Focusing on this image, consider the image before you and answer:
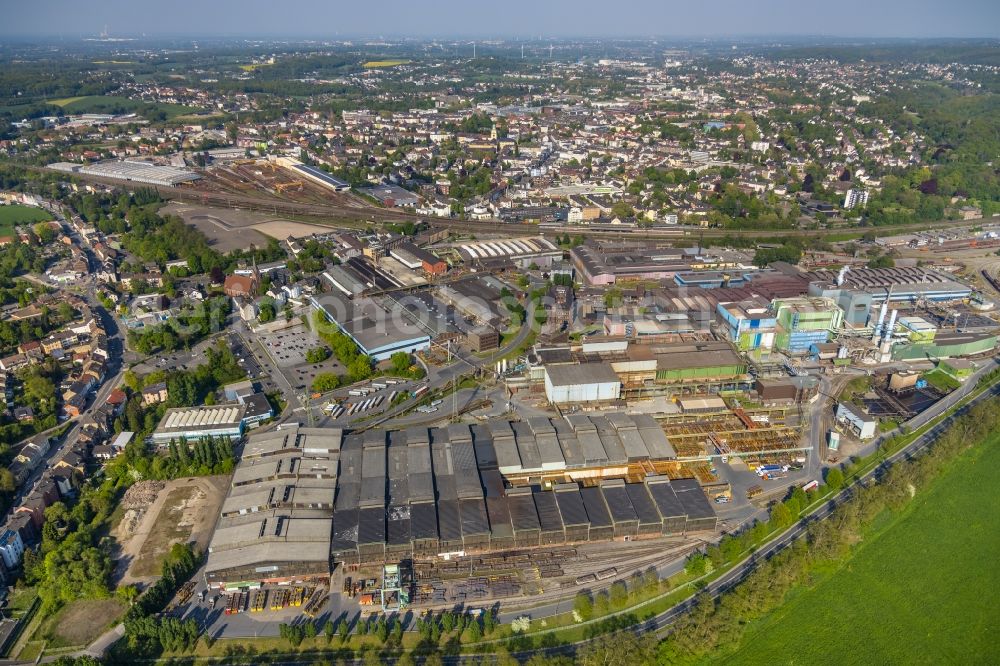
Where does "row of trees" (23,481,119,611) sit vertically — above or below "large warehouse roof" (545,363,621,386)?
below

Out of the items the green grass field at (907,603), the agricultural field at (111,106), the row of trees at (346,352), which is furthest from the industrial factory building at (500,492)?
the agricultural field at (111,106)

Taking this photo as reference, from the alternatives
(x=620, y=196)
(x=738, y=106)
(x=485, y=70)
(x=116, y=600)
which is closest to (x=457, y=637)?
(x=116, y=600)

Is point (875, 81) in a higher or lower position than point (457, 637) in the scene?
higher

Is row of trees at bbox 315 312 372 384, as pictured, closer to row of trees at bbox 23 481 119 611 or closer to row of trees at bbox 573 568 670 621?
row of trees at bbox 23 481 119 611

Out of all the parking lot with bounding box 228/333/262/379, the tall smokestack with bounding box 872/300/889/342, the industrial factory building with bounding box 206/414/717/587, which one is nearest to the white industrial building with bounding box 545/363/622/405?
the industrial factory building with bounding box 206/414/717/587

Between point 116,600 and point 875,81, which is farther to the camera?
point 875,81

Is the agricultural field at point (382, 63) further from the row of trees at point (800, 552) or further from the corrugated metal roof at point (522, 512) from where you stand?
the row of trees at point (800, 552)

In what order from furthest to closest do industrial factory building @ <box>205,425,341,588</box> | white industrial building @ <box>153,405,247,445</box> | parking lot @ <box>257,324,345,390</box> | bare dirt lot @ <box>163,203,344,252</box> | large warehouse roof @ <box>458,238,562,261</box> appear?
bare dirt lot @ <box>163,203,344,252</box>, large warehouse roof @ <box>458,238,562,261</box>, parking lot @ <box>257,324,345,390</box>, white industrial building @ <box>153,405,247,445</box>, industrial factory building @ <box>205,425,341,588</box>

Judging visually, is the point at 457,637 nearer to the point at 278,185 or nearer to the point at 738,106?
the point at 278,185
